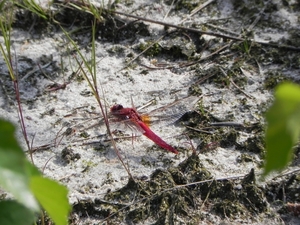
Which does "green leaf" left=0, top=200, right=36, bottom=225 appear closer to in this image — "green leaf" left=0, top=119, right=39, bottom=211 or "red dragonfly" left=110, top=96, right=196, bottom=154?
"green leaf" left=0, top=119, right=39, bottom=211

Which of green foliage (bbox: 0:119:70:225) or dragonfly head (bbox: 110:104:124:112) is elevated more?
dragonfly head (bbox: 110:104:124:112)

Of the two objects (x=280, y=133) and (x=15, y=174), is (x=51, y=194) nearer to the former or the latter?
(x=15, y=174)

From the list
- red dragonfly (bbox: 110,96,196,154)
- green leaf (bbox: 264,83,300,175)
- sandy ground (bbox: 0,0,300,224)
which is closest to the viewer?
green leaf (bbox: 264,83,300,175)

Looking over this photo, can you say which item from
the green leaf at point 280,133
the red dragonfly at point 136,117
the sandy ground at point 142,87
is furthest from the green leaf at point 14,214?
the red dragonfly at point 136,117

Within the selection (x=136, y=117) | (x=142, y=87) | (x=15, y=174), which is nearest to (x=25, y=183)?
(x=15, y=174)

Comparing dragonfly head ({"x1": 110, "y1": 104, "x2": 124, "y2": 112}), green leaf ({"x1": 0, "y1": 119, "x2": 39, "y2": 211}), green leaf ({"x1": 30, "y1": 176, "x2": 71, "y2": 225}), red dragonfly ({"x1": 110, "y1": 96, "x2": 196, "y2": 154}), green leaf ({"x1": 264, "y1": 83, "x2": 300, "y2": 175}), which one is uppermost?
dragonfly head ({"x1": 110, "y1": 104, "x2": 124, "y2": 112})

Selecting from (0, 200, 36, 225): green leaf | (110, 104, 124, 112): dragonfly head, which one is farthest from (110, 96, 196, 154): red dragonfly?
(0, 200, 36, 225): green leaf

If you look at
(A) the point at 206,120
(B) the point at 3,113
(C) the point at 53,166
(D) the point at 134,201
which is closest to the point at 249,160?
(A) the point at 206,120
